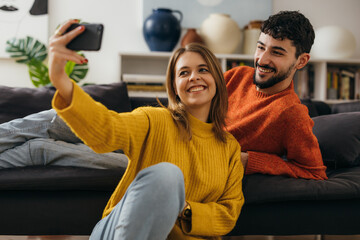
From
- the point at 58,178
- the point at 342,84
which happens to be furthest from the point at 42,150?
the point at 342,84

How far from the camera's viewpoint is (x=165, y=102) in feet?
7.04

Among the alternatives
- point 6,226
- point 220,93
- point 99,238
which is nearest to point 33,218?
point 6,226

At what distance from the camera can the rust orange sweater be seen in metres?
1.40

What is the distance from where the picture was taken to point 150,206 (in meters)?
0.85

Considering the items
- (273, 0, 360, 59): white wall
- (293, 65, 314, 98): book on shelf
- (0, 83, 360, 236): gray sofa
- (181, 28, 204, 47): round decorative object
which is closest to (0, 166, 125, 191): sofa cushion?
(0, 83, 360, 236): gray sofa

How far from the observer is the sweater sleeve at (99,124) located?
2.56ft

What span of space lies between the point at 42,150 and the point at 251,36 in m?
2.25

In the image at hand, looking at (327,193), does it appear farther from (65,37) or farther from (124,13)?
(124,13)


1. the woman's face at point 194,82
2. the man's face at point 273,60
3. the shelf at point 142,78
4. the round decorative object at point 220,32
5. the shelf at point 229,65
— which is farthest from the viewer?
the shelf at point 229,65

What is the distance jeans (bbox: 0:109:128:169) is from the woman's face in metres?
0.43

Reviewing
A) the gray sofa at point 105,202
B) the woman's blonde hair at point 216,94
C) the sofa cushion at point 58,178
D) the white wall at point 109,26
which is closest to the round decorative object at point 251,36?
the white wall at point 109,26

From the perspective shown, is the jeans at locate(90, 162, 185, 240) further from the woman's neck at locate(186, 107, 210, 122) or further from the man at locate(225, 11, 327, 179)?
the man at locate(225, 11, 327, 179)

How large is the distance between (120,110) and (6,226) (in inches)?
35.0

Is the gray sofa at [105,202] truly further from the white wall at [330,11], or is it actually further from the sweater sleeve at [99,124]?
the white wall at [330,11]
